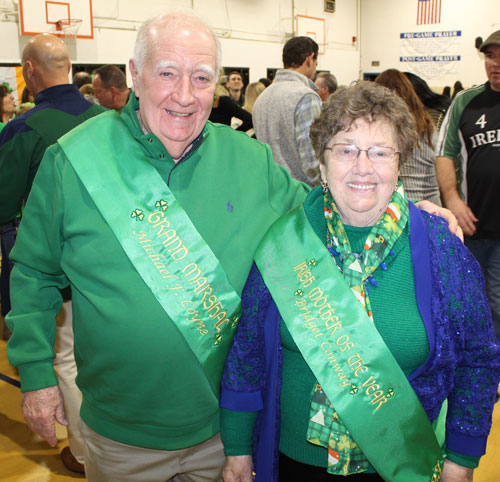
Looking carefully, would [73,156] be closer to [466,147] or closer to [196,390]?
[196,390]

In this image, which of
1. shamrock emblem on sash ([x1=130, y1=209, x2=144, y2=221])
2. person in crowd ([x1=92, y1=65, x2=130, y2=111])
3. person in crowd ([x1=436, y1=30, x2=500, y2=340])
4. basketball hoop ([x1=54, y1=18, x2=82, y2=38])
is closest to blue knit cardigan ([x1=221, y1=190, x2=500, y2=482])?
shamrock emblem on sash ([x1=130, y1=209, x2=144, y2=221])

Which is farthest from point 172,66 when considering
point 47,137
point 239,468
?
point 47,137

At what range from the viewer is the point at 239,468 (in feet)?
4.69

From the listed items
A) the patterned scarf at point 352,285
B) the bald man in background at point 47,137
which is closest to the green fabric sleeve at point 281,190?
the patterned scarf at point 352,285

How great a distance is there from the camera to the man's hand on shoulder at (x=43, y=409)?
1455mm

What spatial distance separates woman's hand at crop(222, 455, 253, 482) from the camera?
1.43 metres

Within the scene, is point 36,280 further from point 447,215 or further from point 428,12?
Answer: point 428,12

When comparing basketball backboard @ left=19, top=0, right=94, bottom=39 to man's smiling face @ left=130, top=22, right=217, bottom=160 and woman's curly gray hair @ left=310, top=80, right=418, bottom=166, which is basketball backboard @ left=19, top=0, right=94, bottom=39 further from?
woman's curly gray hair @ left=310, top=80, right=418, bottom=166

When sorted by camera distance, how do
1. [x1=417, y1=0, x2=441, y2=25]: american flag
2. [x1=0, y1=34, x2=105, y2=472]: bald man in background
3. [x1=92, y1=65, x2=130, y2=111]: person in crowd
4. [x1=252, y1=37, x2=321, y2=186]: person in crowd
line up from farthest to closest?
1. [x1=417, y1=0, x2=441, y2=25]: american flag
2. [x1=92, y1=65, x2=130, y2=111]: person in crowd
3. [x1=252, y1=37, x2=321, y2=186]: person in crowd
4. [x1=0, y1=34, x2=105, y2=472]: bald man in background

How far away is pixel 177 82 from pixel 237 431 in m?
0.92

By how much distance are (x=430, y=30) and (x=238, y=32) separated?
5.65 meters

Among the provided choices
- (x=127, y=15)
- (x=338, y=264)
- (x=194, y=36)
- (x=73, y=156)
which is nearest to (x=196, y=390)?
(x=338, y=264)

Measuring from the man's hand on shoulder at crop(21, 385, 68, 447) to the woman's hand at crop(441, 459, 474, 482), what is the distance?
40.0 inches

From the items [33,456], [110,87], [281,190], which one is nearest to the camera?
[281,190]
